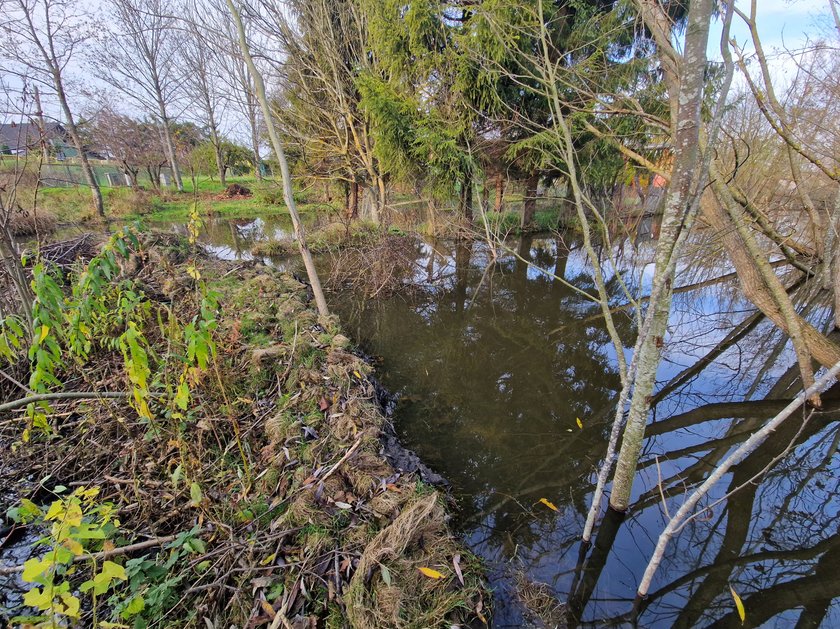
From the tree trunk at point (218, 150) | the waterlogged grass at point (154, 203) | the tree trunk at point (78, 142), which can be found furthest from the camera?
the tree trunk at point (218, 150)

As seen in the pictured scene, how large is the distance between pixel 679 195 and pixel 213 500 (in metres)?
3.47

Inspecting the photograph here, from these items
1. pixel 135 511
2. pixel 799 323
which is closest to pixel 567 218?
pixel 799 323

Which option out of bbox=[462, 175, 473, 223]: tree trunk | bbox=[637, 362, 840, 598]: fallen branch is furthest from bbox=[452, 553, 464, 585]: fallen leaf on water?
bbox=[462, 175, 473, 223]: tree trunk

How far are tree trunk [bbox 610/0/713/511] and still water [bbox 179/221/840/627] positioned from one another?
0.24m

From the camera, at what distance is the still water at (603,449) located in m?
2.45

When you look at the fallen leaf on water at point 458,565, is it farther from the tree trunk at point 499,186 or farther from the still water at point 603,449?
the tree trunk at point 499,186

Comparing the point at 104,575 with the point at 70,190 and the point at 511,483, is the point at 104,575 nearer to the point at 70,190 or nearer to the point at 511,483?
the point at 511,483

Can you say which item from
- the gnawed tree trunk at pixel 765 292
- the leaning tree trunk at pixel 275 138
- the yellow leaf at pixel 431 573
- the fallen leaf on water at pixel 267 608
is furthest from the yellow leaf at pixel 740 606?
the leaning tree trunk at pixel 275 138

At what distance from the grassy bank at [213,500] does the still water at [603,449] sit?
2.74 feet

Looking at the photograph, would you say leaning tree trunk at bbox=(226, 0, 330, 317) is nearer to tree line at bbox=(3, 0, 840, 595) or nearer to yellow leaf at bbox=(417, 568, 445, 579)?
tree line at bbox=(3, 0, 840, 595)

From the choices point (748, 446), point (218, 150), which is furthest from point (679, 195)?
point (218, 150)

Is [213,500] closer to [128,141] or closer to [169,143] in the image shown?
[169,143]

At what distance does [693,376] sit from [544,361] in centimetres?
199

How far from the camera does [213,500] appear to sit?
8.03 ft
